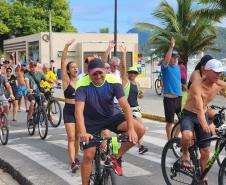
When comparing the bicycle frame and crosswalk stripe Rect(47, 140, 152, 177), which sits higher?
the bicycle frame

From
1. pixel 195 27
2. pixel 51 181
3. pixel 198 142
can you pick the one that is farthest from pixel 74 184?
pixel 195 27

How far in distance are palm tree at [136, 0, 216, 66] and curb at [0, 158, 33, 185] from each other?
1798 centimetres

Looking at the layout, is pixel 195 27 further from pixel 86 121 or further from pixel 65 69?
pixel 86 121

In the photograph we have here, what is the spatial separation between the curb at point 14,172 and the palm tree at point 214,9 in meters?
13.9

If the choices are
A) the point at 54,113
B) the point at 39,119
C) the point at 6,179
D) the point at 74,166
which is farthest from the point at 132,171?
the point at 54,113

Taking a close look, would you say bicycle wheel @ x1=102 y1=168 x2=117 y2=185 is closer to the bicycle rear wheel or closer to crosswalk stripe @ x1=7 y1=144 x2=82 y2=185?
crosswalk stripe @ x1=7 y1=144 x2=82 y2=185

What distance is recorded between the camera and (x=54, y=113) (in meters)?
12.7

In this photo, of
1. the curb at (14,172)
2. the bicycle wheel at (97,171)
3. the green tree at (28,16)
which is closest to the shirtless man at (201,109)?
the bicycle wheel at (97,171)

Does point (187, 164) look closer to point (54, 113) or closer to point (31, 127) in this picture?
point (31, 127)

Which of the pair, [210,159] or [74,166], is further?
[74,166]

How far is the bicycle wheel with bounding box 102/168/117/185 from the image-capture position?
4.58 metres

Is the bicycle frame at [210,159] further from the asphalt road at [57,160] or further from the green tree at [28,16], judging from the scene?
the green tree at [28,16]

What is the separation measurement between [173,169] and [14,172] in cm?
268

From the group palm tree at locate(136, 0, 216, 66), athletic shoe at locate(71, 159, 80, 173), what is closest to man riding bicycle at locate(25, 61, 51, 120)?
athletic shoe at locate(71, 159, 80, 173)
